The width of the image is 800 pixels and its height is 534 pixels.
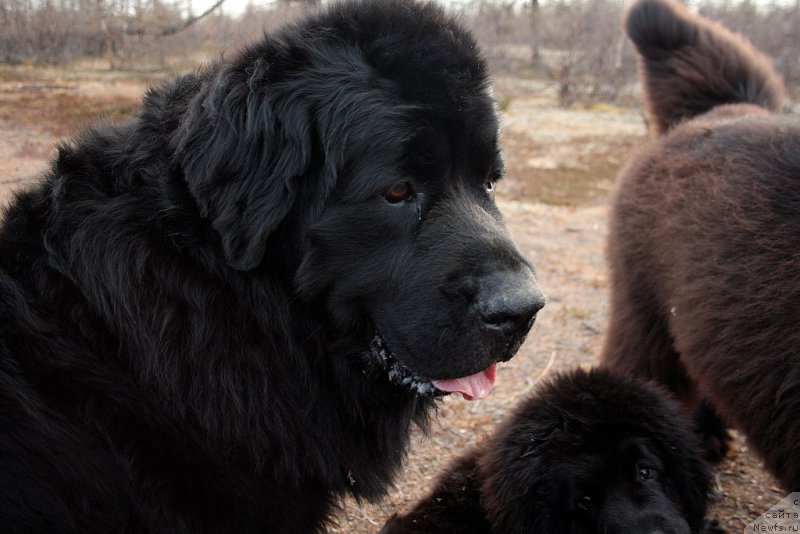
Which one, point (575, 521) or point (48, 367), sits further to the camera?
point (575, 521)

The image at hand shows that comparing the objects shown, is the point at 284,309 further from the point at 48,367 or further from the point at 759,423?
the point at 759,423

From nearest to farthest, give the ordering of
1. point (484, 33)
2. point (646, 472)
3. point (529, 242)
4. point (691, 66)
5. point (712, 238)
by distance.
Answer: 1. point (646, 472)
2. point (712, 238)
3. point (691, 66)
4. point (529, 242)
5. point (484, 33)

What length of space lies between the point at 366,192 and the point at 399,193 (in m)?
0.11

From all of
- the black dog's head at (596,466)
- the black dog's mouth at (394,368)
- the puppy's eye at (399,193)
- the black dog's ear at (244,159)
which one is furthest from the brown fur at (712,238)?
the black dog's ear at (244,159)

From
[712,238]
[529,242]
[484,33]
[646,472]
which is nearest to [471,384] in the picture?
[646,472]

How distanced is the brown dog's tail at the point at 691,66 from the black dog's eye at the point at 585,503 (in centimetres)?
237

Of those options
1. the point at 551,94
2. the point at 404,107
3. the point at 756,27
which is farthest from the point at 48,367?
the point at 756,27

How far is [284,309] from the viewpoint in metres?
1.90

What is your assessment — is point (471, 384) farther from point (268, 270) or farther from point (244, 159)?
point (244, 159)

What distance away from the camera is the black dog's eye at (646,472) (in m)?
2.70

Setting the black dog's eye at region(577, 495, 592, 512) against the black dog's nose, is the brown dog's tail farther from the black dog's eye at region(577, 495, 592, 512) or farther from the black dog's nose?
the black dog's nose

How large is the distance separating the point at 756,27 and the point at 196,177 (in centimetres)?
3179

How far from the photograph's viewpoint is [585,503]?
104 inches

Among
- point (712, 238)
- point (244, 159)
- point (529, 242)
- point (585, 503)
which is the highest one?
point (244, 159)
